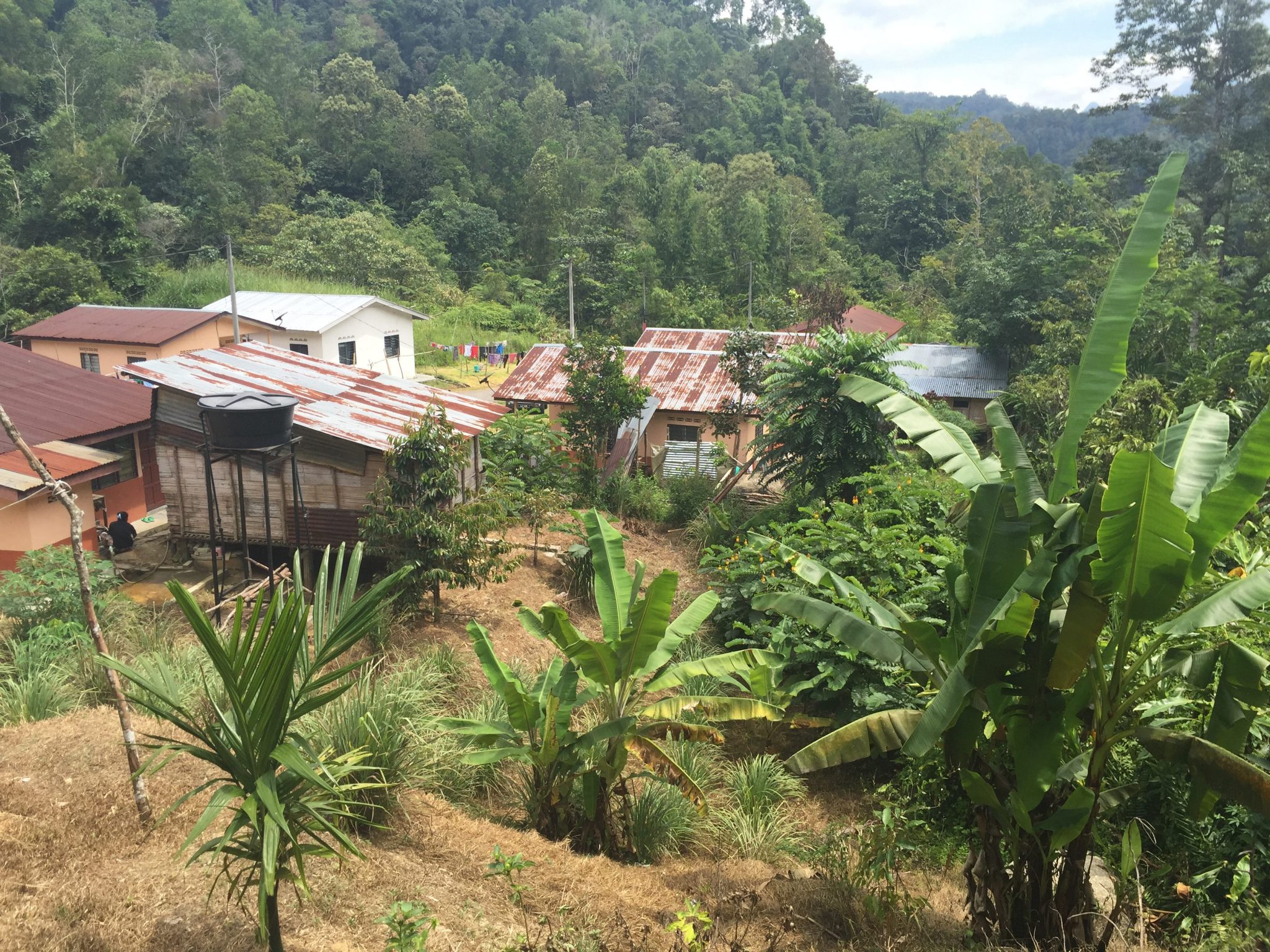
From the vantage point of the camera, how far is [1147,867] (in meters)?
5.47

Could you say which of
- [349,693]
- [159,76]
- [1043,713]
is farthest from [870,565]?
[159,76]

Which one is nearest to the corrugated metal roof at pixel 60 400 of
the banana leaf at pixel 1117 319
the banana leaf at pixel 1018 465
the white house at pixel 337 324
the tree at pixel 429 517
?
the tree at pixel 429 517

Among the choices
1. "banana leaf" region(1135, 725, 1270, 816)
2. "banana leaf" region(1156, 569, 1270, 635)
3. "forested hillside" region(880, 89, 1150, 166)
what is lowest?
"banana leaf" region(1135, 725, 1270, 816)

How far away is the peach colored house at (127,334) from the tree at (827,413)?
1713 cm

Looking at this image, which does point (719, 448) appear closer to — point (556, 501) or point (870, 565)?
point (556, 501)

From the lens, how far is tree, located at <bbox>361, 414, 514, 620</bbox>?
991 cm

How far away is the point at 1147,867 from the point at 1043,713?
1.92 metres

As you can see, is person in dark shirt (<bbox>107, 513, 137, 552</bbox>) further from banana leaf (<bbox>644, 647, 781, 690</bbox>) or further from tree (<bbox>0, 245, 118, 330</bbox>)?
tree (<bbox>0, 245, 118, 330</bbox>)

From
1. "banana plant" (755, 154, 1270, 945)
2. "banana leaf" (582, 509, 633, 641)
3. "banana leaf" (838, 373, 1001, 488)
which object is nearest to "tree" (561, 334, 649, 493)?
"banana leaf" (582, 509, 633, 641)

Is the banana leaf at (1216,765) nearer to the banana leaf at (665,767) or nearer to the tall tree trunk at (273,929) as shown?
the banana leaf at (665,767)

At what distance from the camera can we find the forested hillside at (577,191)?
2655cm

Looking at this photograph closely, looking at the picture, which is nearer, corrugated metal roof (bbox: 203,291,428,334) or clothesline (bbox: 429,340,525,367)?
corrugated metal roof (bbox: 203,291,428,334)

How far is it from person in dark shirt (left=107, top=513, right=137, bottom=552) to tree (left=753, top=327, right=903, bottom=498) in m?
9.69

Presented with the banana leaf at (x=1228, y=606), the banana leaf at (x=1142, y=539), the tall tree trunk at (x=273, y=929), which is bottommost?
the tall tree trunk at (x=273, y=929)
